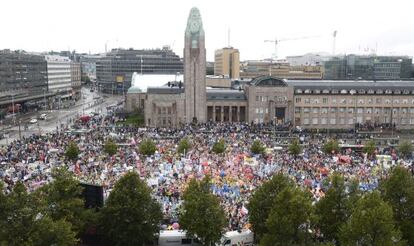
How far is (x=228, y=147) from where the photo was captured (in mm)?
67312

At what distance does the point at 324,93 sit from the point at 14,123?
2730 inches

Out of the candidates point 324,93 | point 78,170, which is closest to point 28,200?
point 78,170

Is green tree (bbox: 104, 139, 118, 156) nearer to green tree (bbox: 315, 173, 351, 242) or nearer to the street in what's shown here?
the street

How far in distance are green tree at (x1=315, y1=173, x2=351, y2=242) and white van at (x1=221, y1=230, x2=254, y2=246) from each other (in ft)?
17.4

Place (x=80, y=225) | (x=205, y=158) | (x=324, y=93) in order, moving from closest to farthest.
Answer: (x=80, y=225) → (x=205, y=158) → (x=324, y=93)

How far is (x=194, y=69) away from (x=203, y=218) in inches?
2753

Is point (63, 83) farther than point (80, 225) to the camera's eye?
Yes

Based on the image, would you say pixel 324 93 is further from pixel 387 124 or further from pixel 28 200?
pixel 28 200

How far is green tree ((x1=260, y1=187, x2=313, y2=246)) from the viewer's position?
1187 inches

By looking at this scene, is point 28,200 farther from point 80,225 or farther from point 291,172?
point 291,172

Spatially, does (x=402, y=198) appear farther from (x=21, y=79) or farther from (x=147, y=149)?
(x=21, y=79)

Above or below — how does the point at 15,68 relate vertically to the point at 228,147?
above

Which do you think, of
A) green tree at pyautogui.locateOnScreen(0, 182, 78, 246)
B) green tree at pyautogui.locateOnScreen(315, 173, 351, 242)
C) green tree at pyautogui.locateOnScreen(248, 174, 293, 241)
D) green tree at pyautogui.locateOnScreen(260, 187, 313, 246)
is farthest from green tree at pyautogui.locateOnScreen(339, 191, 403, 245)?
green tree at pyautogui.locateOnScreen(0, 182, 78, 246)

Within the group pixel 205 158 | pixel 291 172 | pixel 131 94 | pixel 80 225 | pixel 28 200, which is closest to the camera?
pixel 28 200
